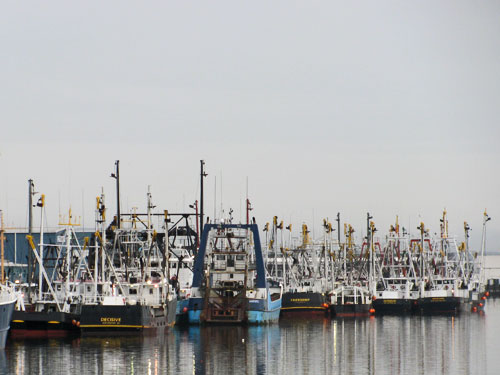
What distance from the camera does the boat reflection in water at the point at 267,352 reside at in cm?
7119

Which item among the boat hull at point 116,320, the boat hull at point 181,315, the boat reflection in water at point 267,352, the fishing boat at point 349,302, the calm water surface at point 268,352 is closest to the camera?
the calm water surface at point 268,352

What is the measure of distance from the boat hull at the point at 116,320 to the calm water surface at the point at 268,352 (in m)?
1.27

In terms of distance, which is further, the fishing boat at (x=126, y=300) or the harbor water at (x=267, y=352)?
the fishing boat at (x=126, y=300)

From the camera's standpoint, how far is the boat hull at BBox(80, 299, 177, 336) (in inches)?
3420

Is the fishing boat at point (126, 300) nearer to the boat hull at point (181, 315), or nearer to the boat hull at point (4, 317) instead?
the boat hull at point (181, 315)

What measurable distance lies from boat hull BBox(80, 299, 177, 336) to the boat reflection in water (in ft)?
3.55

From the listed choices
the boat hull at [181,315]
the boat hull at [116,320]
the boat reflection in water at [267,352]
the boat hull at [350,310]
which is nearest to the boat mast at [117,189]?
the boat hull at [181,315]

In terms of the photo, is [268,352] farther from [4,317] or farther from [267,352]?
[4,317]

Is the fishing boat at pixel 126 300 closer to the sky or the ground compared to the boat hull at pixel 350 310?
closer to the sky

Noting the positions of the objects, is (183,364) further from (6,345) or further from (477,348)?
(477,348)

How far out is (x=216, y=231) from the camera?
112688 mm

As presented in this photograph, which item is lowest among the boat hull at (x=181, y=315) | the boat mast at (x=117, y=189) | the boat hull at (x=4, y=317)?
the boat hull at (x=181, y=315)

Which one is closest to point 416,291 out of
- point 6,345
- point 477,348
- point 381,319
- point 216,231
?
point 381,319

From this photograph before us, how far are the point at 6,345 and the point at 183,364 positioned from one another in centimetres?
1627
